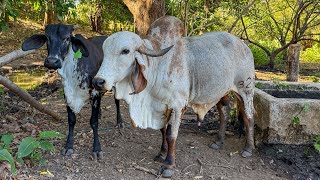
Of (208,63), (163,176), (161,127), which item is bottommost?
(163,176)

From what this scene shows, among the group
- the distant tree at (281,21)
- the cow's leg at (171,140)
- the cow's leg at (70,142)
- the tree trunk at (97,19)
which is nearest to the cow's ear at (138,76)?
the cow's leg at (171,140)

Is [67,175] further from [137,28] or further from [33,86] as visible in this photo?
[33,86]

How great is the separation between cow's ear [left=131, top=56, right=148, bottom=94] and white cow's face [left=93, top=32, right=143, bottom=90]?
6cm

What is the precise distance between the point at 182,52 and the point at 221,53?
0.52 metres

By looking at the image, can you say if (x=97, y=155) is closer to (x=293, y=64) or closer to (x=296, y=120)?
(x=296, y=120)

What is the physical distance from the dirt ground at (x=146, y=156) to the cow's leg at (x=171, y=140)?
→ 83mm

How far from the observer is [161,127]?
389 centimetres

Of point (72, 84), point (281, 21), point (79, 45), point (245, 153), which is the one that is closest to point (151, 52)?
point (79, 45)

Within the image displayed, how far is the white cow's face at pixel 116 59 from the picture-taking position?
3264 mm

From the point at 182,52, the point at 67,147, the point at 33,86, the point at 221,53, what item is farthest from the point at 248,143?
the point at 33,86

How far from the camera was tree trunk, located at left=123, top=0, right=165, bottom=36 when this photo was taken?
659 centimetres

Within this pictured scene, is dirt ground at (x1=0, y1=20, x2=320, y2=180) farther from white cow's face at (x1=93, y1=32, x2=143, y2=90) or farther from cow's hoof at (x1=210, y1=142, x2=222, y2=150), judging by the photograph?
white cow's face at (x1=93, y1=32, x2=143, y2=90)

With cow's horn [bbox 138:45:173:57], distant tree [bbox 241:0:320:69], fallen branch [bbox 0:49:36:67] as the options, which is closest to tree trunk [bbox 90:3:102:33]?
distant tree [bbox 241:0:320:69]

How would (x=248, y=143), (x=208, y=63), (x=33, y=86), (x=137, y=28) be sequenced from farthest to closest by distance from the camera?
(x=33, y=86), (x=137, y=28), (x=248, y=143), (x=208, y=63)
